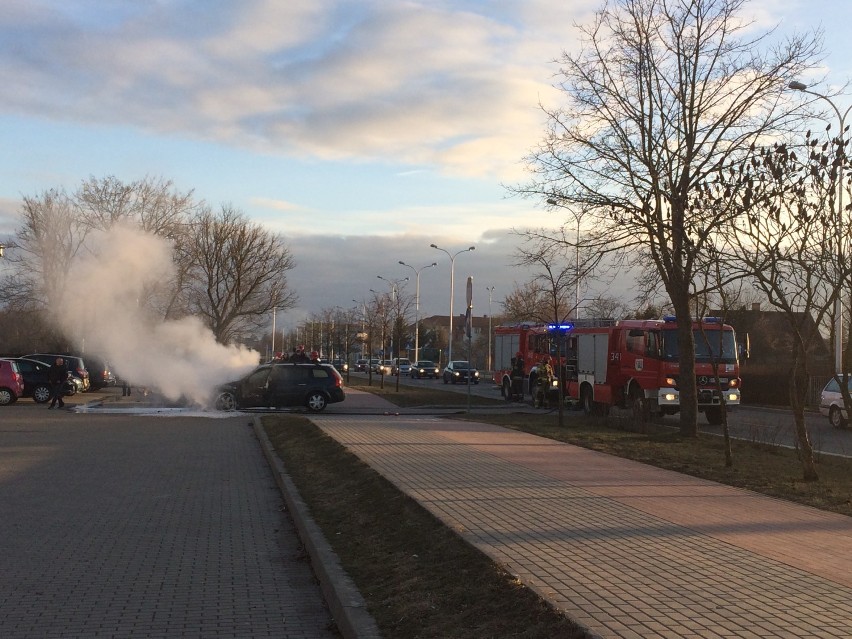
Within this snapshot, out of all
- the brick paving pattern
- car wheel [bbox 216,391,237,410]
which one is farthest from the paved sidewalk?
car wheel [bbox 216,391,237,410]

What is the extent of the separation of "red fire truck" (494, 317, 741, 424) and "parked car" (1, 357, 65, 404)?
1850cm

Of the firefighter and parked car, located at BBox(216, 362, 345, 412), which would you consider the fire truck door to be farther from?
parked car, located at BBox(216, 362, 345, 412)

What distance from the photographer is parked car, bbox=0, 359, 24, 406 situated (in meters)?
30.3

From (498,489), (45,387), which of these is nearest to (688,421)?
(498,489)

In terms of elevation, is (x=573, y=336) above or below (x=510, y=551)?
above

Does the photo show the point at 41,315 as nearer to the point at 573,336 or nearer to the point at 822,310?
the point at 573,336

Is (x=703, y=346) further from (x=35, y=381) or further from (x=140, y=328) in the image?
(x=35, y=381)

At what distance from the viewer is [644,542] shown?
765 cm

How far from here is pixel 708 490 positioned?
11359mm

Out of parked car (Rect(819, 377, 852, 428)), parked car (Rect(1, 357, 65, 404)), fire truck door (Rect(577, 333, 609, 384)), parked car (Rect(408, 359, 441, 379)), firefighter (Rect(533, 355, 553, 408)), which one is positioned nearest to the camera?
parked car (Rect(819, 377, 852, 428))

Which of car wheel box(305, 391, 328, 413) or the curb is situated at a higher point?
car wheel box(305, 391, 328, 413)

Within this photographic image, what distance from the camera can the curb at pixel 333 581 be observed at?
570cm

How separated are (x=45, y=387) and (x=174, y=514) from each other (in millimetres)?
24022

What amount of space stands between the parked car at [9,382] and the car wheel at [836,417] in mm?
26623
